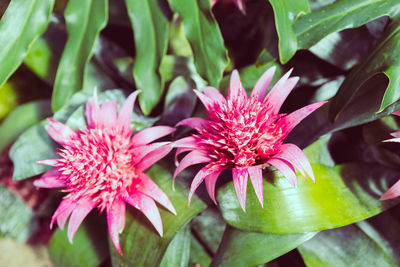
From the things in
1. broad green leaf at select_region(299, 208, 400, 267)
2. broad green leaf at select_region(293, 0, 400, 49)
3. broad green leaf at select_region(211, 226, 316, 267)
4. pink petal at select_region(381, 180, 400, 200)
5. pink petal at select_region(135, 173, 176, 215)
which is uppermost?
broad green leaf at select_region(293, 0, 400, 49)

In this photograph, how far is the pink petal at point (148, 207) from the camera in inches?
24.6

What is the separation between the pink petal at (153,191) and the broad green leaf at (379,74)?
1.15 ft

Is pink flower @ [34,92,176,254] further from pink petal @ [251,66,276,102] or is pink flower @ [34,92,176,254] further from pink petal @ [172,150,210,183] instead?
pink petal @ [251,66,276,102]

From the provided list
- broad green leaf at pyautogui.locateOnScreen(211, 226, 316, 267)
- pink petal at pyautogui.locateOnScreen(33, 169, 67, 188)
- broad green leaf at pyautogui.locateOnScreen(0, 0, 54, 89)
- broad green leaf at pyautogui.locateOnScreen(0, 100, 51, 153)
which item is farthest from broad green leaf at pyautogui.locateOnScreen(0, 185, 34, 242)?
broad green leaf at pyautogui.locateOnScreen(211, 226, 316, 267)

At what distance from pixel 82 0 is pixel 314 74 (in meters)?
0.56

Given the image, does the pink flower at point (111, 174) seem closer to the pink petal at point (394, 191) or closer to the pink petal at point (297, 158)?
the pink petal at point (297, 158)

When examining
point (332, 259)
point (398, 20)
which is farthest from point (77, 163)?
point (398, 20)

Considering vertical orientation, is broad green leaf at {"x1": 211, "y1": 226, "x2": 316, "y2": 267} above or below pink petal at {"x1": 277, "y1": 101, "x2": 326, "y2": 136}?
below

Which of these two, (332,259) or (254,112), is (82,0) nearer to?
(254,112)

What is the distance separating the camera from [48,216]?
962 mm

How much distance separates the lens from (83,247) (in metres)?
0.80

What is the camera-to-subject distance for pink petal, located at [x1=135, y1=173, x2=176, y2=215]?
0.64m

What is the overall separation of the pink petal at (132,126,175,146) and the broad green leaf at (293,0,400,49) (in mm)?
319

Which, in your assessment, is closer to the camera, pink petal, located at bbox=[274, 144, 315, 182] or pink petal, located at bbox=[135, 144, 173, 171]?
pink petal, located at bbox=[274, 144, 315, 182]
